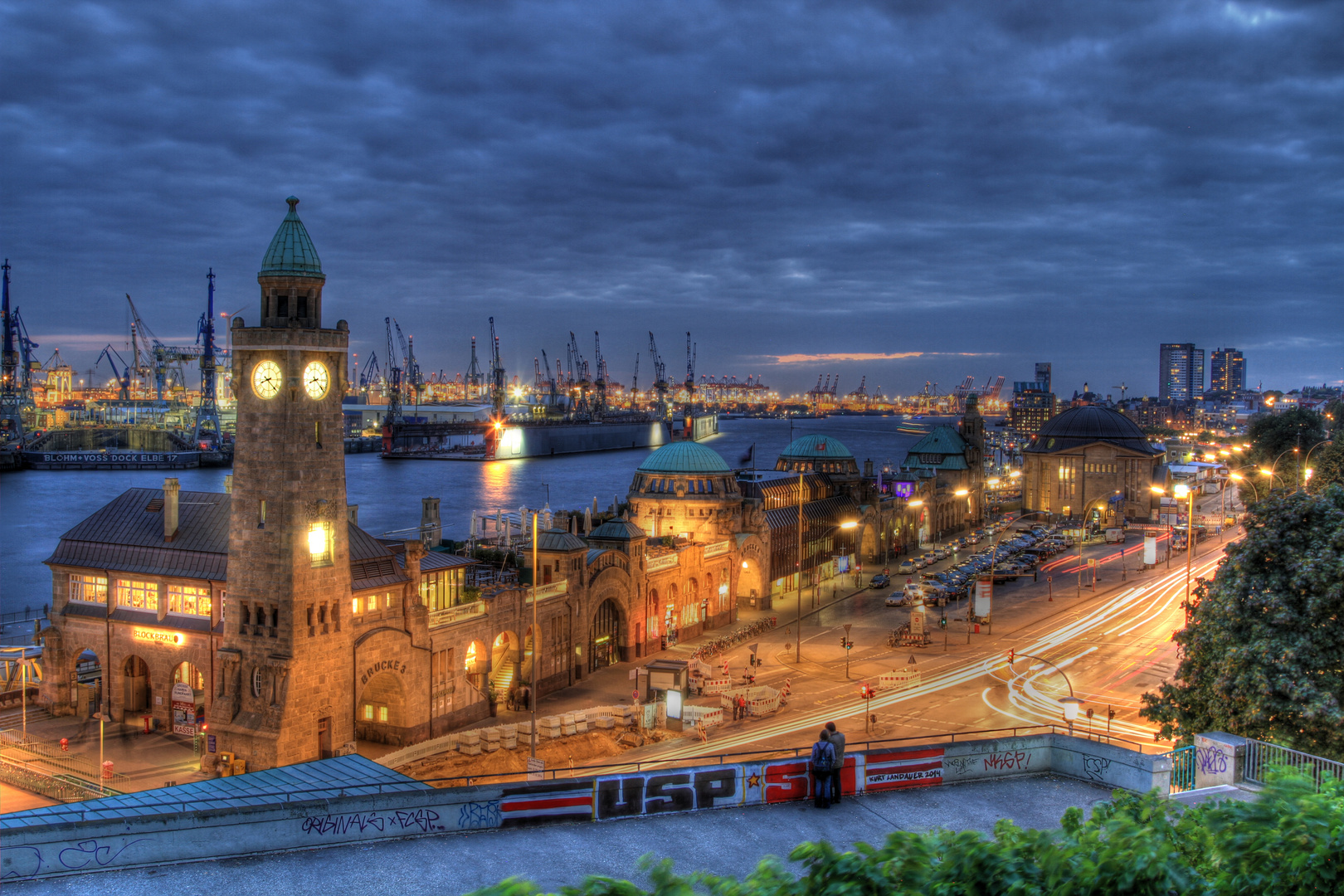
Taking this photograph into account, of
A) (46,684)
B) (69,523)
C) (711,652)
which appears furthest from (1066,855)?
(69,523)

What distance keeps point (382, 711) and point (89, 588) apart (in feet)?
56.6

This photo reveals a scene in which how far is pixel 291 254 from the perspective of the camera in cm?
4562

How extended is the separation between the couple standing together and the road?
14669 millimetres

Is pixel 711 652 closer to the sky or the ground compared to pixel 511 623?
closer to the ground

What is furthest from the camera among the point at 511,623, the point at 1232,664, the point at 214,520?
the point at 511,623

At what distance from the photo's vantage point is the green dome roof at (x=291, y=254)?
45.3 meters

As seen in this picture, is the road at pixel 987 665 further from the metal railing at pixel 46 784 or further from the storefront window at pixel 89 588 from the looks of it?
the storefront window at pixel 89 588

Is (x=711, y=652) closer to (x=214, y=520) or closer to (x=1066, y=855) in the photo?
(x=214, y=520)

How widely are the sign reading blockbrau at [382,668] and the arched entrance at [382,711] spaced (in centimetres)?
56

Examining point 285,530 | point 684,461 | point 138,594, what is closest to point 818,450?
point 684,461

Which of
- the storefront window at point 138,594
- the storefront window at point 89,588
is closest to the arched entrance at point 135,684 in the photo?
the storefront window at point 138,594

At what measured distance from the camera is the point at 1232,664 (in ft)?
106

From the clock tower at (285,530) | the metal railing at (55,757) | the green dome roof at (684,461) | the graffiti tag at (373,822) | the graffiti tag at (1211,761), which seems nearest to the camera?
the graffiti tag at (373,822)

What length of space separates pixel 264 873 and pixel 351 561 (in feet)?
98.2
